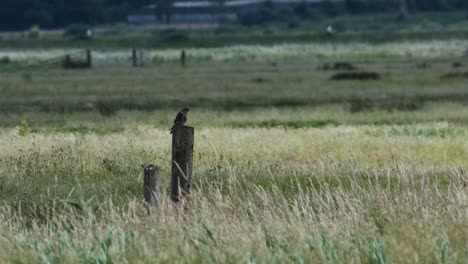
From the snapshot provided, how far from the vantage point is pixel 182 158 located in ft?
48.3

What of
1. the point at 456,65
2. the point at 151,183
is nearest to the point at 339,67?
the point at 456,65

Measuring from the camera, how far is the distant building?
5802 inches


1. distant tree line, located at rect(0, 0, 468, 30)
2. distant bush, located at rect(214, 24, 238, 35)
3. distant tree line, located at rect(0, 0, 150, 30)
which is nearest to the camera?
distant bush, located at rect(214, 24, 238, 35)

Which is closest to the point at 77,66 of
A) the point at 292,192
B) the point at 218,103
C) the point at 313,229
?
the point at 218,103

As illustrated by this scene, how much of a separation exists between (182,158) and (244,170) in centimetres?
272

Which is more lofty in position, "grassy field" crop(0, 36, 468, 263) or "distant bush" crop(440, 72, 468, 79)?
"grassy field" crop(0, 36, 468, 263)

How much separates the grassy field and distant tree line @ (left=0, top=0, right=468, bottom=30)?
91850mm

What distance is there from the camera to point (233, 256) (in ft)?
37.6

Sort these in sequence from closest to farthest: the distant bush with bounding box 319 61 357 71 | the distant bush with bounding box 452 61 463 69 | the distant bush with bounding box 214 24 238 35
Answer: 1. the distant bush with bounding box 319 61 357 71
2. the distant bush with bounding box 452 61 463 69
3. the distant bush with bounding box 214 24 238 35

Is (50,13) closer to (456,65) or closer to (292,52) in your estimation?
(292,52)

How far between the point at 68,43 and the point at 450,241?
268 feet

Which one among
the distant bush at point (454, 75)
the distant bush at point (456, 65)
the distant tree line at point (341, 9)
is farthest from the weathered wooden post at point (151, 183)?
the distant tree line at point (341, 9)

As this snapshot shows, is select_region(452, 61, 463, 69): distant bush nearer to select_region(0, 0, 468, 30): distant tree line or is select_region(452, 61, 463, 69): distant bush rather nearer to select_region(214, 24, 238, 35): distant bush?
select_region(214, 24, 238, 35): distant bush

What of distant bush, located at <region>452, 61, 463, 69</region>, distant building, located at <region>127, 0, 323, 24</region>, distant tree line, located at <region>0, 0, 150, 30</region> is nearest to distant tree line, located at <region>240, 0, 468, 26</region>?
distant building, located at <region>127, 0, 323, 24</region>
